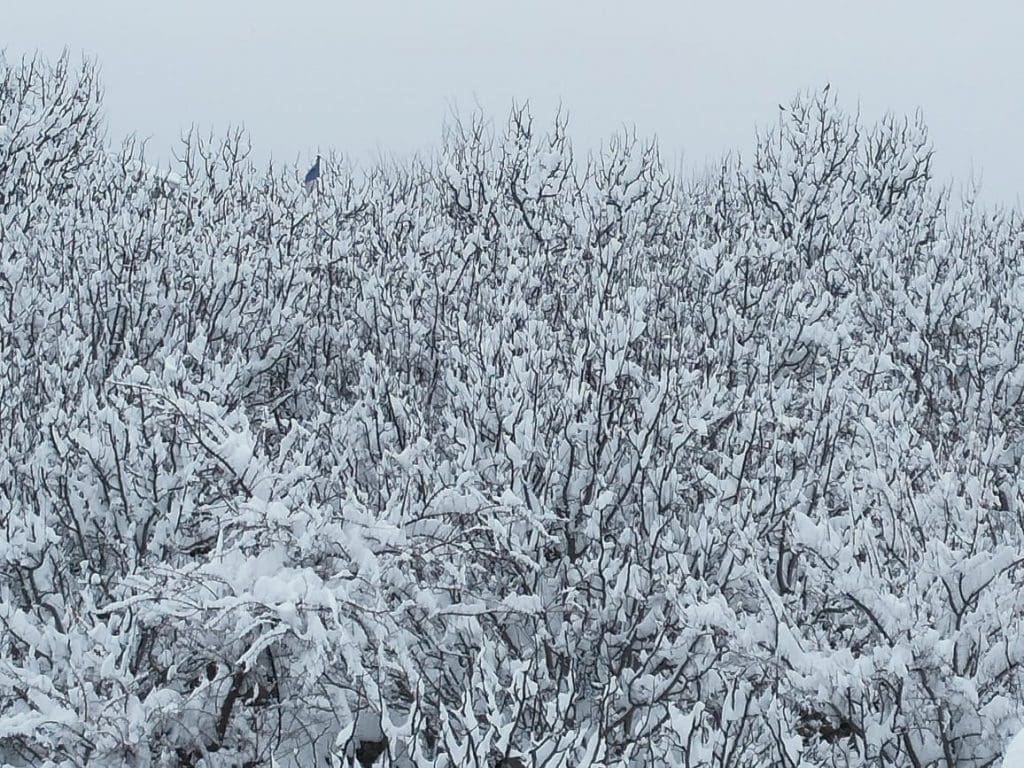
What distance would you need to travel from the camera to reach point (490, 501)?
22.2 feet

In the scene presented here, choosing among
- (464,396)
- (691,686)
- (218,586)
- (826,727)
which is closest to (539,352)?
(464,396)

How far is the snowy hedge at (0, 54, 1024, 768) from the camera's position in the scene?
16.2 feet

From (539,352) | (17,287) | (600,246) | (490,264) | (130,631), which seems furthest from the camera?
(600,246)

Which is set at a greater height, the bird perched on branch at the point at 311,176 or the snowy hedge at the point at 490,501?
the bird perched on branch at the point at 311,176

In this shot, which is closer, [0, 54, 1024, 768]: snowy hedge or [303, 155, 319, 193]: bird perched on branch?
[0, 54, 1024, 768]: snowy hedge

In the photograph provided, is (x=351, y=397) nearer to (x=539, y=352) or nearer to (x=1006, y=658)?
(x=539, y=352)

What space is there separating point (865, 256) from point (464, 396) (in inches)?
366

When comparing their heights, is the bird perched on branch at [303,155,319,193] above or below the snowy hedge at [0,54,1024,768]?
above

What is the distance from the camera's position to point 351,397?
11.4 meters

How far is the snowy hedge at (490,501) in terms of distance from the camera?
493 cm

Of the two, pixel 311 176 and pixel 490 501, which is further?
pixel 311 176

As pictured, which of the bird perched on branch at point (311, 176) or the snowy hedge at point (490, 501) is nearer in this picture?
the snowy hedge at point (490, 501)

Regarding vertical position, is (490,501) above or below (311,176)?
below

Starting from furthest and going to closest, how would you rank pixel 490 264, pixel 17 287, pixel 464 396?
pixel 490 264 < pixel 17 287 < pixel 464 396
